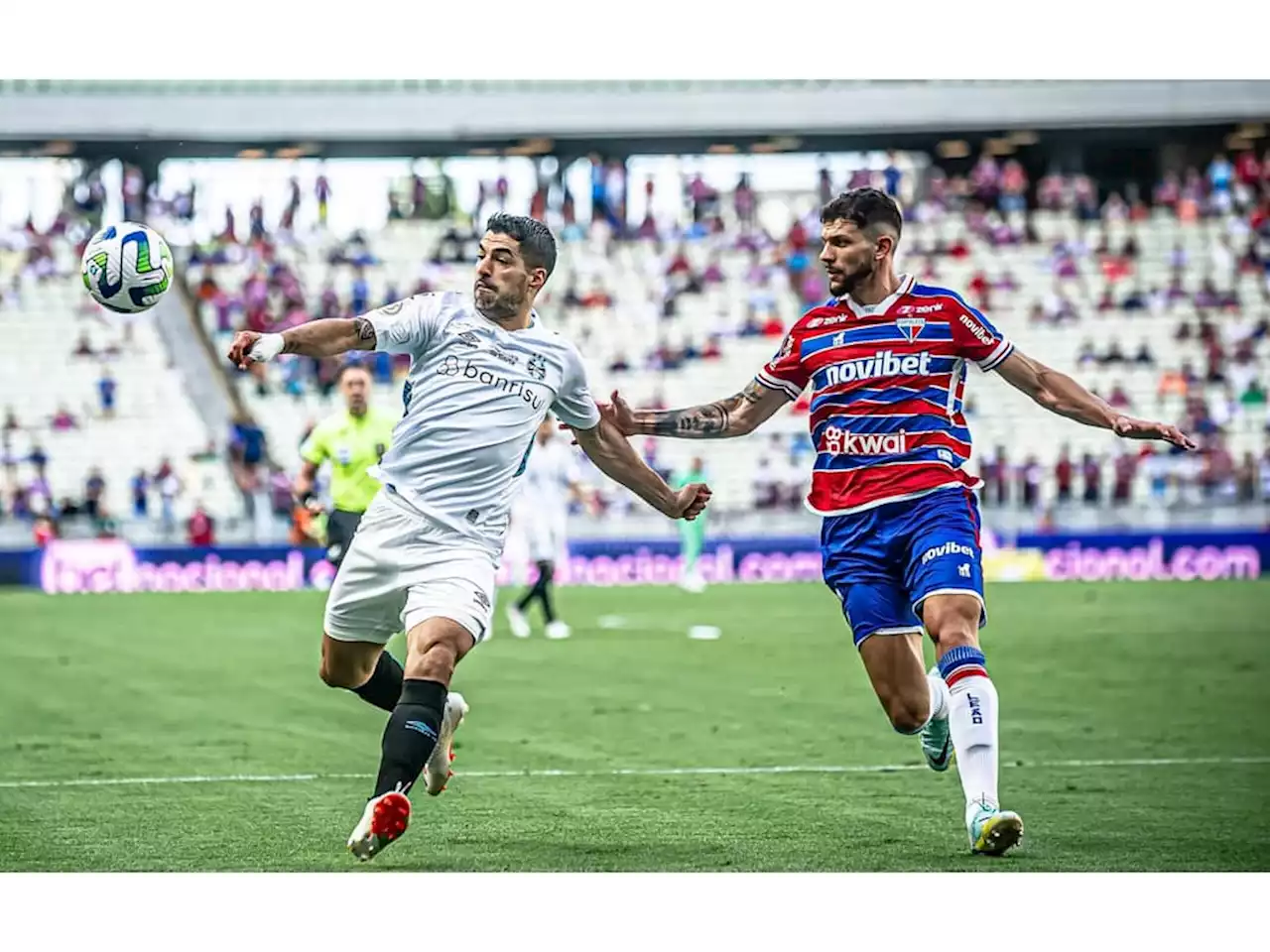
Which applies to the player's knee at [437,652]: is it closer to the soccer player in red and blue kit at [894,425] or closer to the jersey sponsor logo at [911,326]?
the soccer player in red and blue kit at [894,425]

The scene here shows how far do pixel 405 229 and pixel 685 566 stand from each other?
1103 centimetres

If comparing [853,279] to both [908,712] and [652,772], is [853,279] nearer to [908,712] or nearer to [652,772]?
[908,712]

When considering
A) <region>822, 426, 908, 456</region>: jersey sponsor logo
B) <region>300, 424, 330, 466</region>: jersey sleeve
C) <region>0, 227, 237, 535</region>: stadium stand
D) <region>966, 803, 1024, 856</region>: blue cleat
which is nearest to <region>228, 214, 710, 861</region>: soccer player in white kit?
<region>822, 426, 908, 456</region>: jersey sponsor logo

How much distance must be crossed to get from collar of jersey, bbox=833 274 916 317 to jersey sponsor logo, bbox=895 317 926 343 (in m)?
0.09

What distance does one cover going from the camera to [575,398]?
7324 mm

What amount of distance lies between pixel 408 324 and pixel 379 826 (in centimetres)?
190

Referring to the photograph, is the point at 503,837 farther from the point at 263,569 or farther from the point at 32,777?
the point at 263,569

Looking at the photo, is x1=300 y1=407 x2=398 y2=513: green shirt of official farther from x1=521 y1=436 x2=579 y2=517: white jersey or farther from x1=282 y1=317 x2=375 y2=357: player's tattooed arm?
x1=282 y1=317 x2=375 y2=357: player's tattooed arm

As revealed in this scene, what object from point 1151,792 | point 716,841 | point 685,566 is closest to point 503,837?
point 716,841

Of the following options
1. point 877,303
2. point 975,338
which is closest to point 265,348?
point 877,303

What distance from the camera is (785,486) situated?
102 feet

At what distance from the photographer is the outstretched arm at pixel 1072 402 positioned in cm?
706

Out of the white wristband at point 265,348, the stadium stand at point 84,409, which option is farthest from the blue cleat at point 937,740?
the stadium stand at point 84,409

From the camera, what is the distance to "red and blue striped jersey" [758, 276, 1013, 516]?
7.20 metres
